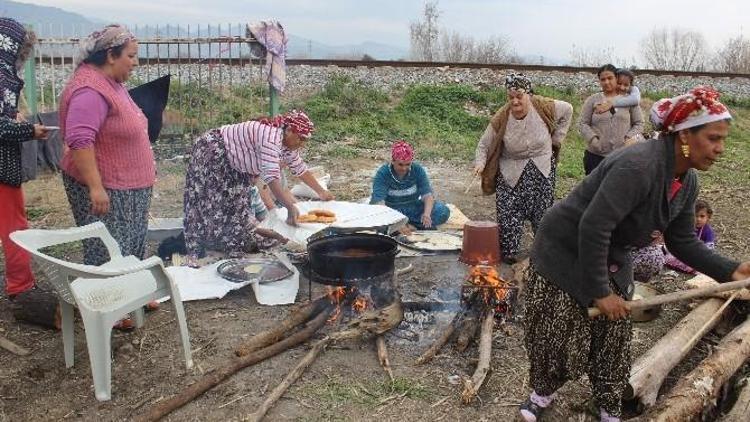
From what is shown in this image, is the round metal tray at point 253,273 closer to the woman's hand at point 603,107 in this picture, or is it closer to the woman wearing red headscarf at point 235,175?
the woman wearing red headscarf at point 235,175

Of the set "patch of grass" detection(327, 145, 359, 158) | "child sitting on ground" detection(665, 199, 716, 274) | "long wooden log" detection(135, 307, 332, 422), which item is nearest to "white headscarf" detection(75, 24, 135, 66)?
"long wooden log" detection(135, 307, 332, 422)

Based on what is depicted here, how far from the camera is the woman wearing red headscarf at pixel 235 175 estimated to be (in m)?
5.35

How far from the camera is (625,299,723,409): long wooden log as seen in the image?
344 cm

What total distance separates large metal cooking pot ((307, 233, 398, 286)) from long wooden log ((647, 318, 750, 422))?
6.55ft

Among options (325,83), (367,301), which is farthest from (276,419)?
(325,83)

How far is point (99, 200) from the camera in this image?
403 cm

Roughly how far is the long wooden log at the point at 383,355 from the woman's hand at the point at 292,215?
5.52ft

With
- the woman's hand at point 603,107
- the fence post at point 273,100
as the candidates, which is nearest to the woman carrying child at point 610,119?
the woman's hand at point 603,107

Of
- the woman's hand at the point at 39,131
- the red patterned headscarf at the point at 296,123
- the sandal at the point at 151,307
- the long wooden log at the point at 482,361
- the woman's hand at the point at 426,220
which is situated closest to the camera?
the long wooden log at the point at 482,361

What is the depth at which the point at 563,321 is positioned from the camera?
9.71 feet

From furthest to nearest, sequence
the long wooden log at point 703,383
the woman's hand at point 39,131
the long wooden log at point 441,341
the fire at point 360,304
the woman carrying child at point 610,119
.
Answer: the woman carrying child at point 610,119
the fire at point 360,304
the woman's hand at point 39,131
the long wooden log at point 441,341
the long wooden log at point 703,383

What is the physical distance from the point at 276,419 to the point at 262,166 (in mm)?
2508

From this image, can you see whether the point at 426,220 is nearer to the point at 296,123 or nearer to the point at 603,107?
the point at 296,123

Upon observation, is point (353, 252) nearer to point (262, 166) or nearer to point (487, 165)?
point (262, 166)
